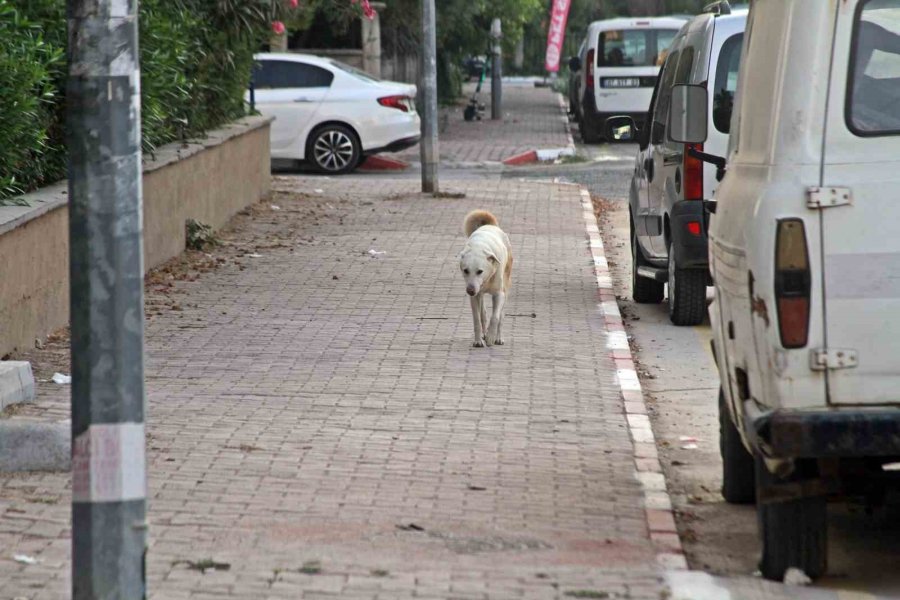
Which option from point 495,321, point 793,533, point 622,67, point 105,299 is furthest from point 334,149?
point 105,299

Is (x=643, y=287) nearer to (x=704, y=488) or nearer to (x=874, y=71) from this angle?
(x=704, y=488)

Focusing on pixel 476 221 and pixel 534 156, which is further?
pixel 534 156

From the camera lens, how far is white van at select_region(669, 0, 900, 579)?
4.93 meters

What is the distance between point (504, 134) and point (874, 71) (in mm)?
27806

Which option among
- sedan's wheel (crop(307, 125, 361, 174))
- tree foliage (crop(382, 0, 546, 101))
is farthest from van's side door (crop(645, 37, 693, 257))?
tree foliage (crop(382, 0, 546, 101))

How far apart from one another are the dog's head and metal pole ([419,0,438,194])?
34.4 feet

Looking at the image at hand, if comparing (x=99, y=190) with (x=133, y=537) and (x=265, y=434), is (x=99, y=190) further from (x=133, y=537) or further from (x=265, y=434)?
(x=265, y=434)

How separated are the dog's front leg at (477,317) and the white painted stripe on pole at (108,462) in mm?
5685

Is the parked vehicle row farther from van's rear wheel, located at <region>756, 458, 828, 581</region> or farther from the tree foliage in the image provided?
the tree foliage

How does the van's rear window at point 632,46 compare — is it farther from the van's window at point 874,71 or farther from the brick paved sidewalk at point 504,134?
the van's window at point 874,71

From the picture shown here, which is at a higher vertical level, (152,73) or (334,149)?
(152,73)

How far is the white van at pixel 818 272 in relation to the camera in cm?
493

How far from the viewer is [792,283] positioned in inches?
194

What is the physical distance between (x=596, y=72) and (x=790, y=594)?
26.4m
